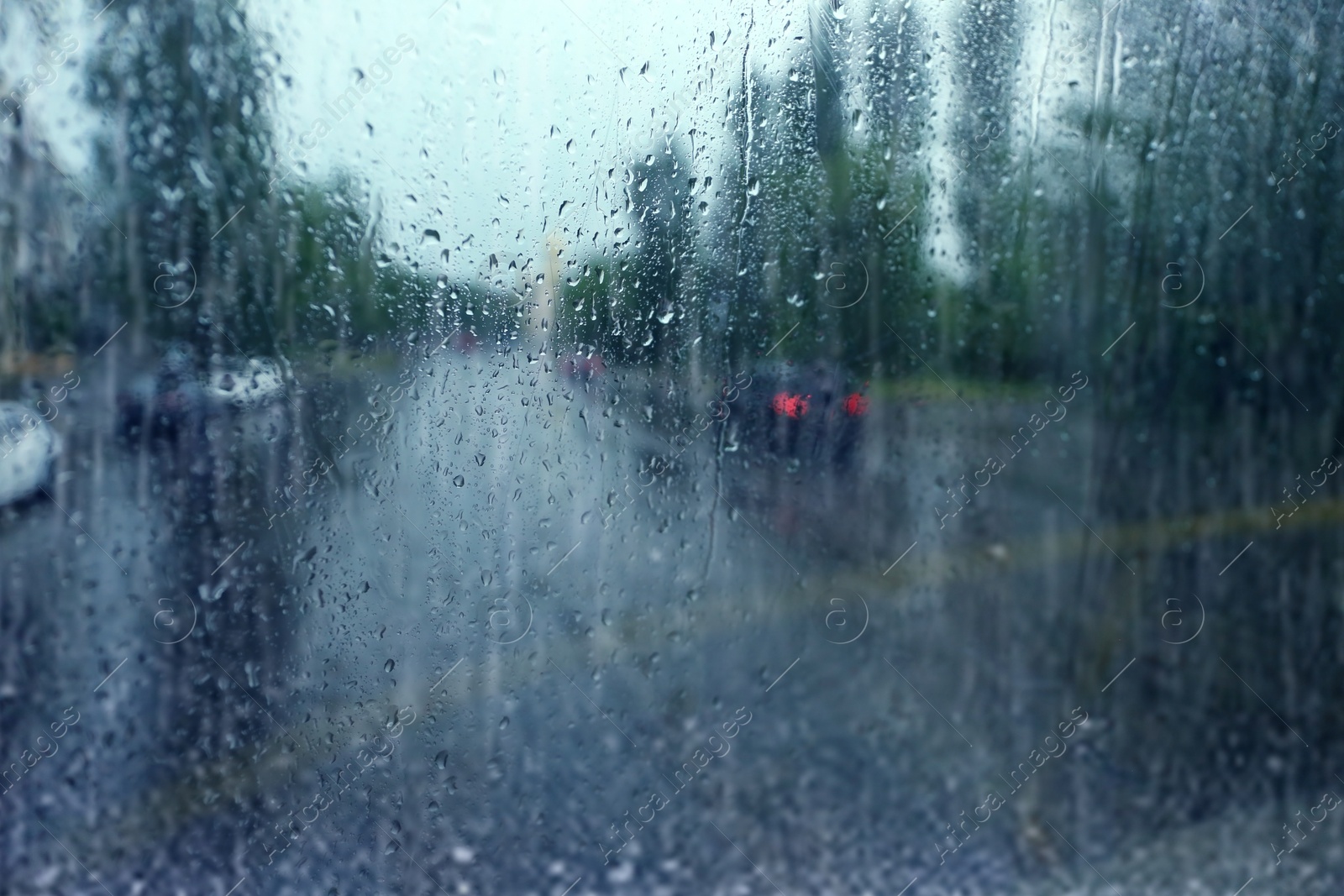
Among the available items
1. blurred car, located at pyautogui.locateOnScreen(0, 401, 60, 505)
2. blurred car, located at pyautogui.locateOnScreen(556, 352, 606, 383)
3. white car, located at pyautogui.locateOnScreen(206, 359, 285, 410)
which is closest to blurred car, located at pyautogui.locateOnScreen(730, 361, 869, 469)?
blurred car, located at pyautogui.locateOnScreen(556, 352, 606, 383)

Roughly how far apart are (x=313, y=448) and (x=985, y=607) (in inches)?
71.7

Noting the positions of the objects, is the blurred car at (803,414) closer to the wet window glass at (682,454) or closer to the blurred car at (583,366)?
the wet window glass at (682,454)

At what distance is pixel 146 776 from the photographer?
2.16 m

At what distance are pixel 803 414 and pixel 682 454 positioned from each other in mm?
350

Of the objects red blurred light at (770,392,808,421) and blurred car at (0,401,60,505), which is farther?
red blurred light at (770,392,808,421)

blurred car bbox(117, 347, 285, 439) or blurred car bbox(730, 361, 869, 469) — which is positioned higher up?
blurred car bbox(117, 347, 285, 439)

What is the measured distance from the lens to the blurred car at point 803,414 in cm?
241

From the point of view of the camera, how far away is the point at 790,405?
96.1 inches

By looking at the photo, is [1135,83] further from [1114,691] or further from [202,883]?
[202,883]

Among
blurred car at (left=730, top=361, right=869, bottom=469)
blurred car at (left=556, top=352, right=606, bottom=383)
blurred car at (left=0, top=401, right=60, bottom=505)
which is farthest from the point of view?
blurred car at (left=730, top=361, right=869, bottom=469)

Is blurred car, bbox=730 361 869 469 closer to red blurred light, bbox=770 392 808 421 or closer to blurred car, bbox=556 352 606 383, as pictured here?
red blurred light, bbox=770 392 808 421

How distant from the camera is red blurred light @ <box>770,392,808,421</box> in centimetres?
242

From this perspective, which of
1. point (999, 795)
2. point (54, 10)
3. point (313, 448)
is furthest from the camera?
point (999, 795)

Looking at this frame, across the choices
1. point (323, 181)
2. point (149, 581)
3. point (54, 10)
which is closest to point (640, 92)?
point (323, 181)
